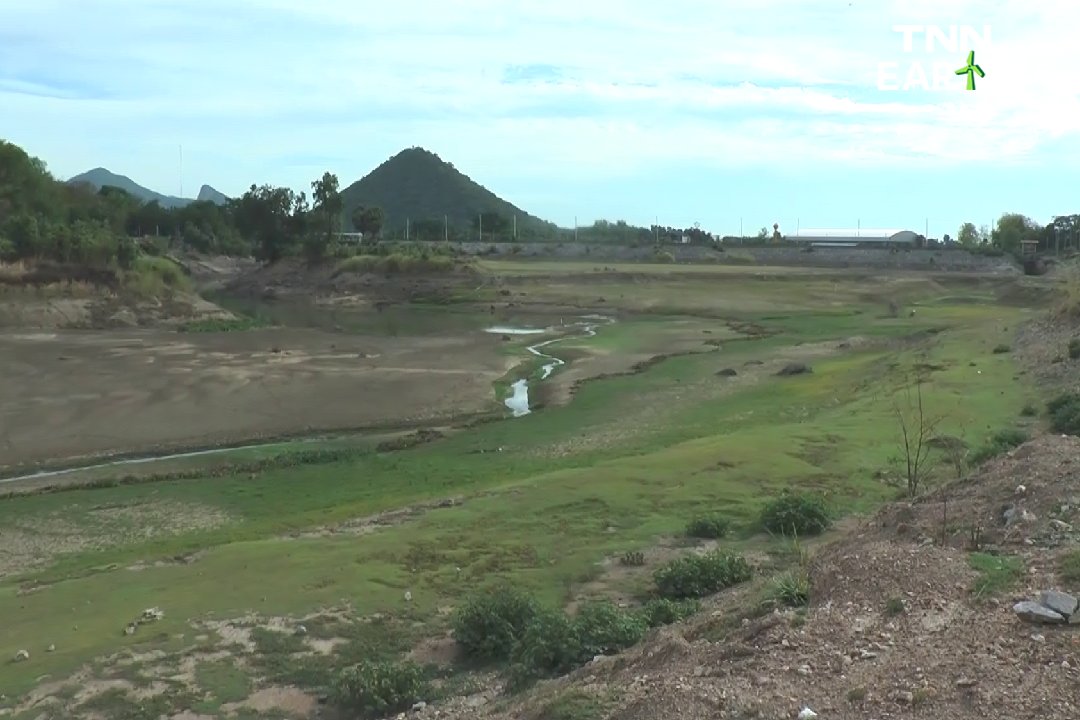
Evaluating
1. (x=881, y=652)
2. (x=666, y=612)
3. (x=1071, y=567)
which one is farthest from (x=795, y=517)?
(x=881, y=652)

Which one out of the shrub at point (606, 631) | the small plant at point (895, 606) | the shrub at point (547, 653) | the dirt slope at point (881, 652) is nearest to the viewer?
the dirt slope at point (881, 652)

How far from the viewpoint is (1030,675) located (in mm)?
5801

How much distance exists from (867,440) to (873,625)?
515 inches

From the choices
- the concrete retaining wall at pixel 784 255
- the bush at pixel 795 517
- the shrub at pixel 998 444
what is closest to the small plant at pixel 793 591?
the bush at pixel 795 517

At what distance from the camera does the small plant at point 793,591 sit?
7.85 metres

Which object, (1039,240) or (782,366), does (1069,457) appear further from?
(1039,240)

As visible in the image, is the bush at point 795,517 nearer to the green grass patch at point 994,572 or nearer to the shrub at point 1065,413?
the green grass patch at point 994,572

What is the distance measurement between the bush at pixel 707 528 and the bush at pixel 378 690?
554cm

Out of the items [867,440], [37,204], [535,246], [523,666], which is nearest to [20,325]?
[37,204]

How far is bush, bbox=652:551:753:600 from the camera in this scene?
1051 centimetres

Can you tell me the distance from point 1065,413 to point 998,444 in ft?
10.9

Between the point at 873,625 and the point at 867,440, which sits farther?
the point at 867,440

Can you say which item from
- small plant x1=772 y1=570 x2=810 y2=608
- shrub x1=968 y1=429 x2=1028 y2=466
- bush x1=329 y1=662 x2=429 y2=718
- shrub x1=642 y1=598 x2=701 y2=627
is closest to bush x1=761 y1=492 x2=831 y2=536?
shrub x1=642 y1=598 x2=701 y2=627

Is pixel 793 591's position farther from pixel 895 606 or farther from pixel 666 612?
pixel 666 612
